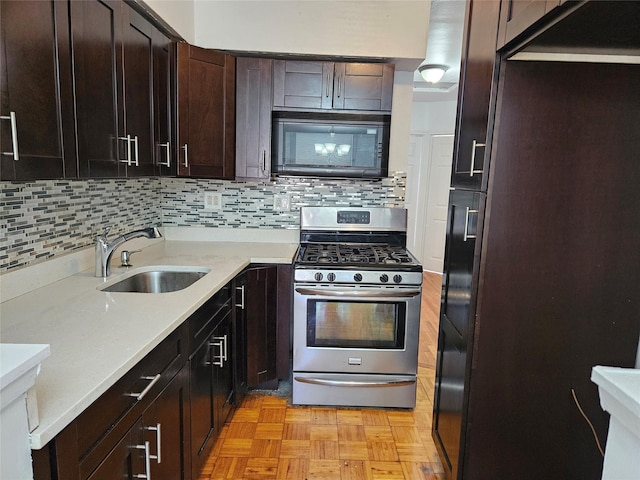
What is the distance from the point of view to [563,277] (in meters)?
1.49

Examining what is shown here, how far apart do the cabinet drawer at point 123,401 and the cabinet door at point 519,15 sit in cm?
145

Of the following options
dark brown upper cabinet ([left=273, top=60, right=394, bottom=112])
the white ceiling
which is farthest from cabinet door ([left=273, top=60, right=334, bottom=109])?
the white ceiling

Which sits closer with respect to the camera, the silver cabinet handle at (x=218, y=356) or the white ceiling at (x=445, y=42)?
the silver cabinet handle at (x=218, y=356)

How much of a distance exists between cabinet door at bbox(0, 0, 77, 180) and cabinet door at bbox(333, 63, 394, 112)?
156cm

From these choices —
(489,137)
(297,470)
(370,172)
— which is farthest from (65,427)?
(370,172)

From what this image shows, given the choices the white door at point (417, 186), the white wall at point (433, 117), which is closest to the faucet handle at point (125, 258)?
the white door at point (417, 186)

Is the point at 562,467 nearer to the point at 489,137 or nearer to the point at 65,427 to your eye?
the point at 489,137

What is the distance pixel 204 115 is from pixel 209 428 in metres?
1.66

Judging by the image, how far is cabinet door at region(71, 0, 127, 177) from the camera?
53.4 inches

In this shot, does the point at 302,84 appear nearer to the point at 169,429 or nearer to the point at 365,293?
the point at 365,293

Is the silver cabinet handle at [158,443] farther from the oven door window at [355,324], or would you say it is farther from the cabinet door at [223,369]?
the oven door window at [355,324]

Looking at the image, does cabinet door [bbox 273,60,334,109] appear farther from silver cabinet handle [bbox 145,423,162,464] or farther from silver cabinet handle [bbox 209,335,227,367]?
silver cabinet handle [bbox 145,423,162,464]

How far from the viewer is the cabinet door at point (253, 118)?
2500 mm

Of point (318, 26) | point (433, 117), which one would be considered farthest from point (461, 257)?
point (433, 117)
